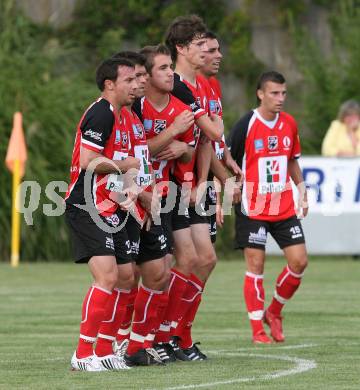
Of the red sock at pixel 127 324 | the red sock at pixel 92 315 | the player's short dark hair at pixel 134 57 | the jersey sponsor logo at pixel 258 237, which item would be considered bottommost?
the red sock at pixel 127 324

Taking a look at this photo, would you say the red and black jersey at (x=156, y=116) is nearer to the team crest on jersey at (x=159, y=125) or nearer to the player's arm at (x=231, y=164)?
the team crest on jersey at (x=159, y=125)

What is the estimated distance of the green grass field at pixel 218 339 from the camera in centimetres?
849

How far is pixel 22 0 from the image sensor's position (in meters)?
25.4

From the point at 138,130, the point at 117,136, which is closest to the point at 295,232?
the point at 138,130

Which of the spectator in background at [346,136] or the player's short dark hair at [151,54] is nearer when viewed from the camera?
the player's short dark hair at [151,54]

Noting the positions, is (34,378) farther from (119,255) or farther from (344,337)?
(344,337)

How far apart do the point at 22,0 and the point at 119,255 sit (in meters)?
16.9

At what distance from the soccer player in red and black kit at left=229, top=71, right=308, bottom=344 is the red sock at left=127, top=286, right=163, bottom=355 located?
84.4 inches

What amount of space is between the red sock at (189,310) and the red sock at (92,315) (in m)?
1.22

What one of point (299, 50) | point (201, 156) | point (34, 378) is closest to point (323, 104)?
A: point (299, 50)

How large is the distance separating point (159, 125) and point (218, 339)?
7.72 feet

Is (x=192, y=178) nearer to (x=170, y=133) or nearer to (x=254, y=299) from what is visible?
(x=170, y=133)

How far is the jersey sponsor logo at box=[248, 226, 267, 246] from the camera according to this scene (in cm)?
1167

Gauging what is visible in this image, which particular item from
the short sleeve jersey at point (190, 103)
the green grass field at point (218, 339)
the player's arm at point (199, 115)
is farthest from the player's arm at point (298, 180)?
the player's arm at point (199, 115)
